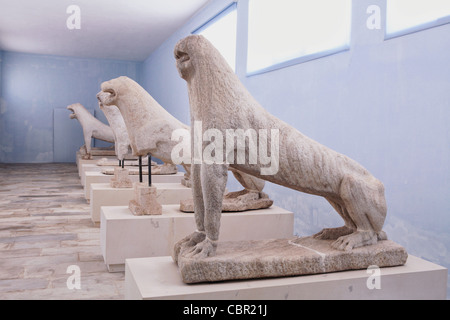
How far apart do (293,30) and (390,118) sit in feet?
6.57

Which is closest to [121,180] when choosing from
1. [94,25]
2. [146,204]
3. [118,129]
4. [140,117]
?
[118,129]

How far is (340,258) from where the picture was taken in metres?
2.43

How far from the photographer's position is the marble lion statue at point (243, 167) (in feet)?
7.51

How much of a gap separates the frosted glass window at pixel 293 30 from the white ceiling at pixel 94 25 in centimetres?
268

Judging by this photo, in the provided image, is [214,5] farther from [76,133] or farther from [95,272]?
[76,133]

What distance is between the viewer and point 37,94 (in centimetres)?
1467

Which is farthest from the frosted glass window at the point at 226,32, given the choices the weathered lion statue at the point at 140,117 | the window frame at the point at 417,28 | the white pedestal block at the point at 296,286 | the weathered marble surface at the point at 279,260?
the white pedestal block at the point at 296,286

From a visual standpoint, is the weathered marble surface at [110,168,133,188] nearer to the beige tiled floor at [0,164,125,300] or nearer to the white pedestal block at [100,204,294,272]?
the beige tiled floor at [0,164,125,300]

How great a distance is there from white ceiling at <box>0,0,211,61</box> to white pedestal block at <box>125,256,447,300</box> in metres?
6.93

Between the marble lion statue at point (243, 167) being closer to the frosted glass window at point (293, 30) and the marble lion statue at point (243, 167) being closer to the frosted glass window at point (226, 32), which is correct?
the frosted glass window at point (293, 30)

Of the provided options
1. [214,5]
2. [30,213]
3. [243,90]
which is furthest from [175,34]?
[243,90]

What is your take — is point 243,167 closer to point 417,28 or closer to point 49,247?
point 417,28

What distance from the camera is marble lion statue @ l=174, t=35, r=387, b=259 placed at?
229cm

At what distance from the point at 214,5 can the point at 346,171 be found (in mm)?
6225
